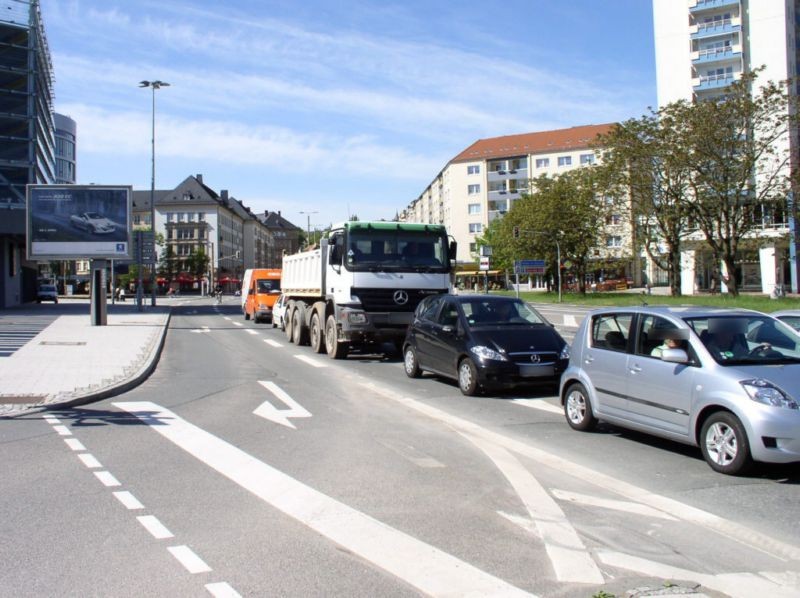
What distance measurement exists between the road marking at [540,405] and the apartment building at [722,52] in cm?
5234

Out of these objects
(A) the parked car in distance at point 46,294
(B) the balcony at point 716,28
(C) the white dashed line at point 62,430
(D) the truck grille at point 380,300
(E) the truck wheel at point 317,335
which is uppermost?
(B) the balcony at point 716,28

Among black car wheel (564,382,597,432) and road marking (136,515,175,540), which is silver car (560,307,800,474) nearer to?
black car wheel (564,382,597,432)

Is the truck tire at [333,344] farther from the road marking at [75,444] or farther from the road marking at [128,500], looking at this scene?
the road marking at [128,500]

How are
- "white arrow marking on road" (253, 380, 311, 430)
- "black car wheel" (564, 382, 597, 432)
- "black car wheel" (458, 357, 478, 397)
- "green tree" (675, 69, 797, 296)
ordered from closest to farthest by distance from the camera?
"black car wheel" (564, 382, 597, 432)
"white arrow marking on road" (253, 380, 311, 430)
"black car wheel" (458, 357, 478, 397)
"green tree" (675, 69, 797, 296)

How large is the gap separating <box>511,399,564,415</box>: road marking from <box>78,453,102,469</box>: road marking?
5.75 m

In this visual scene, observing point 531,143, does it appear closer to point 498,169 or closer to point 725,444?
point 498,169

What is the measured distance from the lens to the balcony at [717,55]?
2623 inches

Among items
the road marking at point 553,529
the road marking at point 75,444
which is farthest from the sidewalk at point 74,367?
the road marking at point 553,529

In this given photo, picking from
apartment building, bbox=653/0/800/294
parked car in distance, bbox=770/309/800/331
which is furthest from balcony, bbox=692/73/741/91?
parked car in distance, bbox=770/309/800/331

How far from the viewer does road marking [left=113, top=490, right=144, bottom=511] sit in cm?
575

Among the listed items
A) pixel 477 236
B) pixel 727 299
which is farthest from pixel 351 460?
pixel 477 236

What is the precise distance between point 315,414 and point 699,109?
1446 inches

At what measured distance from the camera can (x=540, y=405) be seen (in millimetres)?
10844

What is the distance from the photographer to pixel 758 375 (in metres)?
6.53
